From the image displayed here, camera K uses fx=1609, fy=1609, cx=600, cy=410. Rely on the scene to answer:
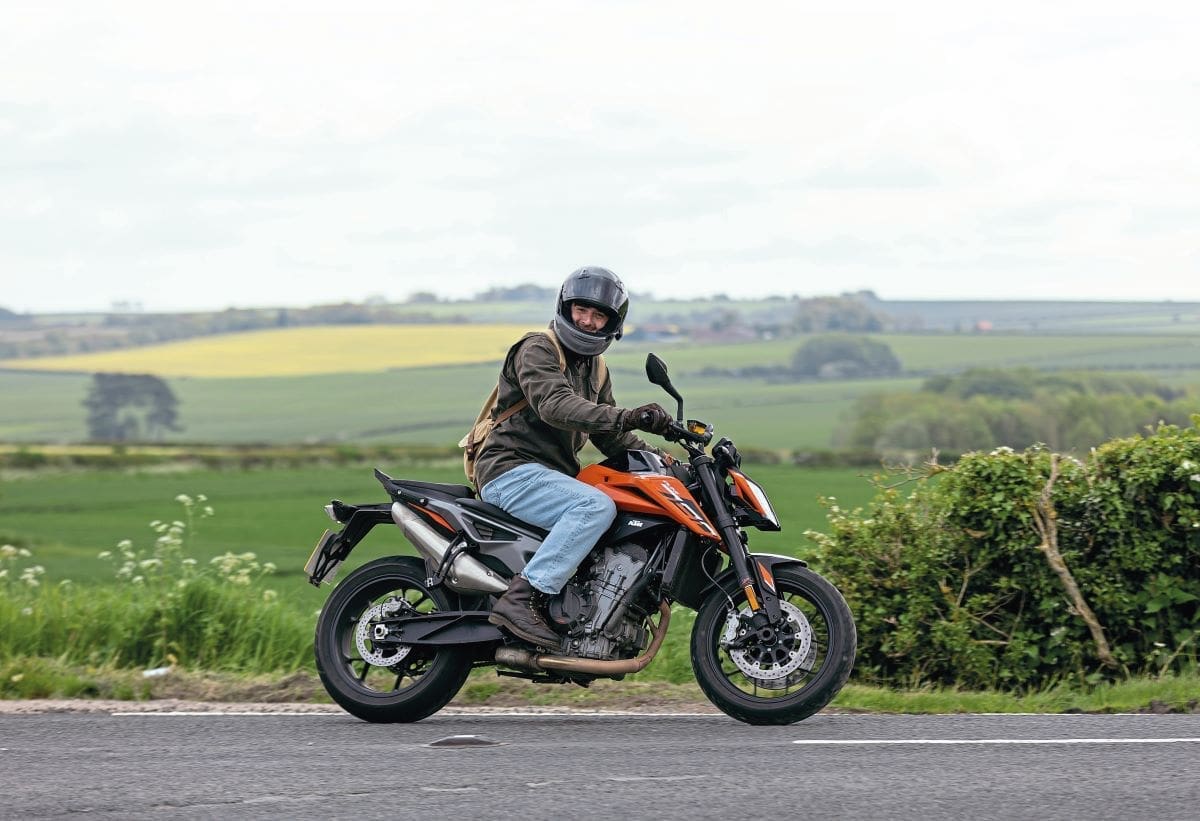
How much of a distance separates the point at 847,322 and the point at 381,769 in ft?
287

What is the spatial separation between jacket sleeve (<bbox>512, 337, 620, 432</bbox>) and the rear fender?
108 cm

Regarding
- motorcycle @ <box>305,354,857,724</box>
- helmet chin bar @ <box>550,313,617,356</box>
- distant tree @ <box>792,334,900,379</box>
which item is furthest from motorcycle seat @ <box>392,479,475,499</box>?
distant tree @ <box>792,334,900,379</box>

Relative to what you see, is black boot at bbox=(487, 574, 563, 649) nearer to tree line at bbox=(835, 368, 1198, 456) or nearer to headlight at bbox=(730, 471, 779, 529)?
headlight at bbox=(730, 471, 779, 529)

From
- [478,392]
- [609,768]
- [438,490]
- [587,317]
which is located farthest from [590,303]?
[478,392]

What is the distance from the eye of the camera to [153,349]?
9812 cm

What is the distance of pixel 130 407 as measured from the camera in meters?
77.3

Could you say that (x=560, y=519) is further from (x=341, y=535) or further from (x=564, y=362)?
(x=341, y=535)

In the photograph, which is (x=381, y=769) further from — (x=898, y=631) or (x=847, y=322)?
(x=847, y=322)

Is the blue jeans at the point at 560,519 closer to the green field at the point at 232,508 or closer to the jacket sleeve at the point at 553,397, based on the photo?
the jacket sleeve at the point at 553,397

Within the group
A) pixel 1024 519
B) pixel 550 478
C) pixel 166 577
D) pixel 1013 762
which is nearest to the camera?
pixel 1013 762

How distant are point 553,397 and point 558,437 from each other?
0.48 metres

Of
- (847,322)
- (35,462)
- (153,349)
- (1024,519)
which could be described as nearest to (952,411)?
(35,462)

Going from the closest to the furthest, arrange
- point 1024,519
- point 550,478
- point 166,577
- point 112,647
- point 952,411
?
point 550,478 → point 1024,519 → point 112,647 → point 166,577 → point 952,411

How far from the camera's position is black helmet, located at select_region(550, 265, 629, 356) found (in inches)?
309
